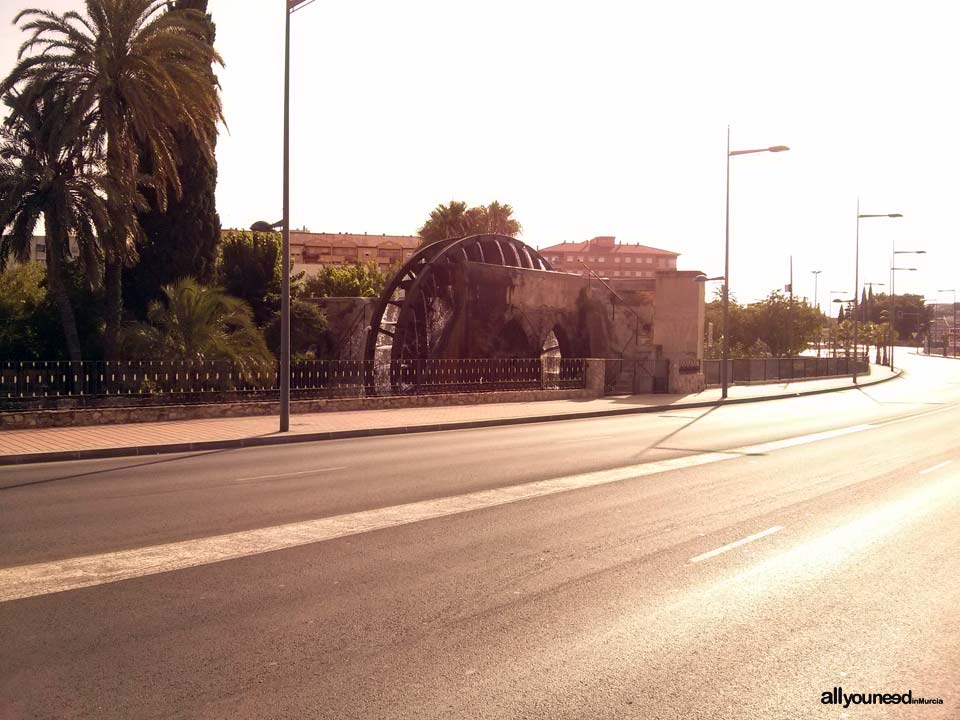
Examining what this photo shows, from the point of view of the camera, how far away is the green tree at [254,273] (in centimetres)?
4272

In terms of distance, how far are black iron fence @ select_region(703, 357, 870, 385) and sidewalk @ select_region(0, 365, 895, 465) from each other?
13.4 m

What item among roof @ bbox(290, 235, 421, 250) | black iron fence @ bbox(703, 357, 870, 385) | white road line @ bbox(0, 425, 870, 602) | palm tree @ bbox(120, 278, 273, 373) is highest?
roof @ bbox(290, 235, 421, 250)

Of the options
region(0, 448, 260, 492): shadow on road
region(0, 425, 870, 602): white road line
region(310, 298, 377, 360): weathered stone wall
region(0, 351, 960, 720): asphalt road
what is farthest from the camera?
region(310, 298, 377, 360): weathered stone wall

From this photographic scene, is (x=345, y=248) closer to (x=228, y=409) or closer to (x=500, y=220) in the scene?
(x=500, y=220)

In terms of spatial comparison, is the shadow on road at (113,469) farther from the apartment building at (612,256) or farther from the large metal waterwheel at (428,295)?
the apartment building at (612,256)

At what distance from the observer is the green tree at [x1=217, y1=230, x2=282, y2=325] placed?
140ft

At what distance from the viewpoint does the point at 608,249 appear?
15525cm

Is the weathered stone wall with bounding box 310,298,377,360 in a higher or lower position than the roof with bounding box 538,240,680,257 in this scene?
lower

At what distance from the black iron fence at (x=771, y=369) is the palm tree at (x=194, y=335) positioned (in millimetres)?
24522

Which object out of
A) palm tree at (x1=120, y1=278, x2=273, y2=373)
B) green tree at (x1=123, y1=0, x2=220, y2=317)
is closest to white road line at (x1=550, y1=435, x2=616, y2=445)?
palm tree at (x1=120, y1=278, x2=273, y2=373)

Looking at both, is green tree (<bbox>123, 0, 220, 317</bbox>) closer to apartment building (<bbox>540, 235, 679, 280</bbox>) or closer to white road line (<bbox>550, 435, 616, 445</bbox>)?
white road line (<bbox>550, 435, 616, 445</bbox>)

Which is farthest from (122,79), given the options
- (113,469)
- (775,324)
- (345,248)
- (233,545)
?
(345,248)

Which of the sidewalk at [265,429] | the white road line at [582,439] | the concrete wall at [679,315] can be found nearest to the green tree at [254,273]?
the sidewalk at [265,429]

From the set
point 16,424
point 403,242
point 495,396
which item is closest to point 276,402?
point 16,424
